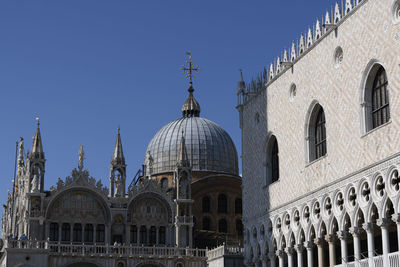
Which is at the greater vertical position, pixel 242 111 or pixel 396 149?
pixel 242 111

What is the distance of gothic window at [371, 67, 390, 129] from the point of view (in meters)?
25.3

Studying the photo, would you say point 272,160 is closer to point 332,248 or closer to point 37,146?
point 332,248

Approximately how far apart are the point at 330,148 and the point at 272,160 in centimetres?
662

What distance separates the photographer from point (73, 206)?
41.2 metres

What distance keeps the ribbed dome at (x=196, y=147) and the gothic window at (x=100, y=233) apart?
12.2 m

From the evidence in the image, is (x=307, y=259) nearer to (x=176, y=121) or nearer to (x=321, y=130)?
(x=321, y=130)

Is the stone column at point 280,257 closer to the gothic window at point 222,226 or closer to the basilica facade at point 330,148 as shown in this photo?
the basilica facade at point 330,148

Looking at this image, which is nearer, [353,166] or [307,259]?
[353,166]

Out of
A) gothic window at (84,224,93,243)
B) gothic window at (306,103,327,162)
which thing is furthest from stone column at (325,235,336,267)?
gothic window at (84,224,93,243)

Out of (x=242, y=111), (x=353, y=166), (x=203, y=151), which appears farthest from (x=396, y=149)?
(x=203, y=151)

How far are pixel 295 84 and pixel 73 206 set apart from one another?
15830mm

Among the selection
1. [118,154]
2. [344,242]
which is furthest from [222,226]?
[344,242]

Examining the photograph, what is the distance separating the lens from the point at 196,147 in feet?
178

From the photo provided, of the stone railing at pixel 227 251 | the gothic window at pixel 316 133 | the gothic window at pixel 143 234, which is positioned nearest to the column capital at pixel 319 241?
the gothic window at pixel 316 133
